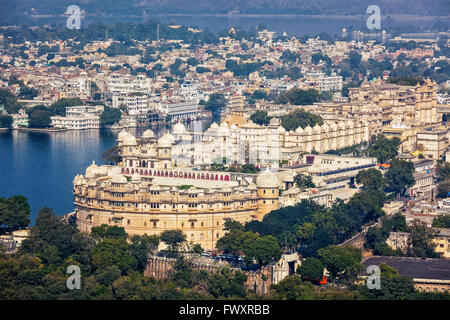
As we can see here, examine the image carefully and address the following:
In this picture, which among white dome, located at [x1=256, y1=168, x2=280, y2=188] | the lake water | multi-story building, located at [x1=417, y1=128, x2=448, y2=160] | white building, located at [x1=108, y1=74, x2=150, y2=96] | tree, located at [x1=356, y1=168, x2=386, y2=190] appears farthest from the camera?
white building, located at [x1=108, y1=74, x2=150, y2=96]

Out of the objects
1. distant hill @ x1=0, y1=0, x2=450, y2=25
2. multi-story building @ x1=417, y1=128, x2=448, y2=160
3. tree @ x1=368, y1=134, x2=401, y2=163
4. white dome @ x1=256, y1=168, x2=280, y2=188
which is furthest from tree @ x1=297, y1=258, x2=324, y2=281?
distant hill @ x1=0, y1=0, x2=450, y2=25

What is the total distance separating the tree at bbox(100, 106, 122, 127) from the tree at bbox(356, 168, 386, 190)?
18920mm

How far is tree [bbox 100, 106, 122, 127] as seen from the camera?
47.9 metres

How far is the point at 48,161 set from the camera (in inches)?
1485

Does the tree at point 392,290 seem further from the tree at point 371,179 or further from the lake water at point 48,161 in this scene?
the lake water at point 48,161

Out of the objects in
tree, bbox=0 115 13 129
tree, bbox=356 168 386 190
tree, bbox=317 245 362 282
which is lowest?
tree, bbox=317 245 362 282

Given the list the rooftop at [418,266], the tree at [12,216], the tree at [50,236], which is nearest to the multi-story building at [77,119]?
the tree at [12,216]

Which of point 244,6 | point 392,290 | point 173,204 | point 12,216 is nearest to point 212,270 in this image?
point 173,204

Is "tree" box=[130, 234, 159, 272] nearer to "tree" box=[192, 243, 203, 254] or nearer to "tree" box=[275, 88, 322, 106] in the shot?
"tree" box=[192, 243, 203, 254]

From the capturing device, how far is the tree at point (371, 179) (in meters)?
30.2

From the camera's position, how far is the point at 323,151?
115ft

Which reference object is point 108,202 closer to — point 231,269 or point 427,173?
point 231,269
